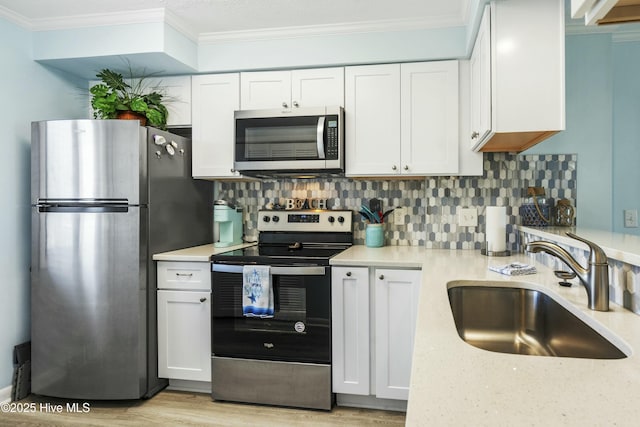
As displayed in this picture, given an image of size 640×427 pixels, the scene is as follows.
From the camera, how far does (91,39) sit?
269cm

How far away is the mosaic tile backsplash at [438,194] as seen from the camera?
2.71 meters

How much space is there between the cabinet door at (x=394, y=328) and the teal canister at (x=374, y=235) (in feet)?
1.71

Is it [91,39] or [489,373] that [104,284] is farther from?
[489,373]

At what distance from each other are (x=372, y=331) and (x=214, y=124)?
68.6 inches

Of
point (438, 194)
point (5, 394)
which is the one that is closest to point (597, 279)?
point (438, 194)

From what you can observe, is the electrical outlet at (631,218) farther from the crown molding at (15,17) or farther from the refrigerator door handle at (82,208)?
the crown molding at (15,17)

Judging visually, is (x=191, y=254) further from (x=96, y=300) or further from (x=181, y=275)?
(x=96, y=300)

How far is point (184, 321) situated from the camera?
260cm

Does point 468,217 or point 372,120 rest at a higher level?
point 372,120

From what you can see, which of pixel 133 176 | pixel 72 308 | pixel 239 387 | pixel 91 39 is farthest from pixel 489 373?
pixel 91 39

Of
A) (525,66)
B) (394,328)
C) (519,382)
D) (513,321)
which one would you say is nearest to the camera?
(519,382)

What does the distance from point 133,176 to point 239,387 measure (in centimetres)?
137

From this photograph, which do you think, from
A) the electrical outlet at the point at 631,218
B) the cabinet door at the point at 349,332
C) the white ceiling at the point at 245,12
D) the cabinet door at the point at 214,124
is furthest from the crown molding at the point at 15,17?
the electrical outlet at the point at 631,218

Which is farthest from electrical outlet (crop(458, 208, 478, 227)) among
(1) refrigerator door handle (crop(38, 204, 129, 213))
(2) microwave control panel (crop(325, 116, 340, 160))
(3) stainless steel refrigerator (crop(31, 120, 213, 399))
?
(1) refrigerator door handle (crop(38, 204, 129, 213))
